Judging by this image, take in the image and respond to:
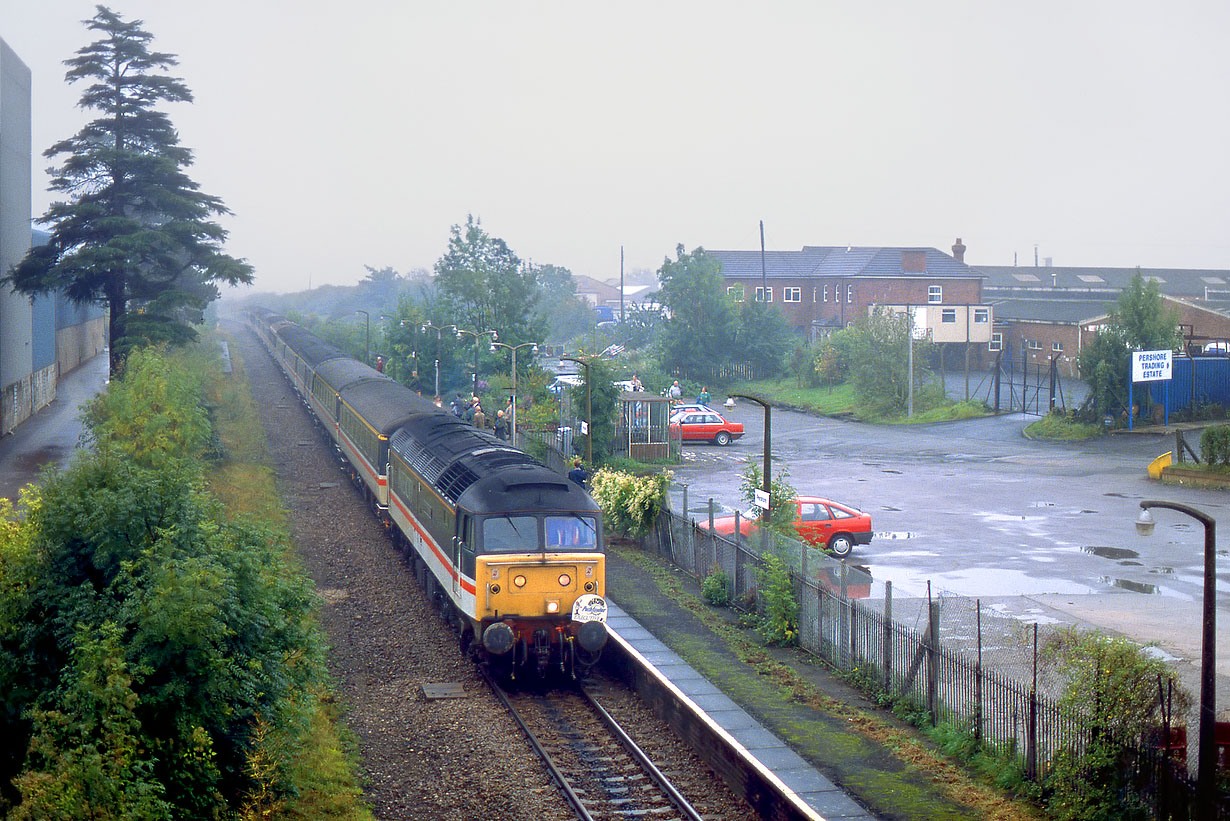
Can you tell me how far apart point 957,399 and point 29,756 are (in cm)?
5676

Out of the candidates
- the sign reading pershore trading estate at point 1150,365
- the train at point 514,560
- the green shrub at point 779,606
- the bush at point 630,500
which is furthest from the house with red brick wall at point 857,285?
the train at point 514,560

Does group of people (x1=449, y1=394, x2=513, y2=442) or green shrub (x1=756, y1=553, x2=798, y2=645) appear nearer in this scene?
green shrub (x1=756, y1=553, x2=798, y2=645)

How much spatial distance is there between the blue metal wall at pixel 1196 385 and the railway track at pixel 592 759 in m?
38.9

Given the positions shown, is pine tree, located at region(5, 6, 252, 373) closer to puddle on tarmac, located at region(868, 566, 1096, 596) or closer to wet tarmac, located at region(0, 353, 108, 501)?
wet tarmac, located at region(0, 353, 108, 501)

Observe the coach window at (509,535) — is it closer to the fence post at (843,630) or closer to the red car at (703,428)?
the fence post at (843,630)

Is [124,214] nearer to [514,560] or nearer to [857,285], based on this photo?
[514,560]

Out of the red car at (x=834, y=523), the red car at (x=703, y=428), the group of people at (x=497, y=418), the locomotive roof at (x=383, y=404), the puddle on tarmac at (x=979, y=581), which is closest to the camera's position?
the puddle on tarmac at (x=979, y=581)

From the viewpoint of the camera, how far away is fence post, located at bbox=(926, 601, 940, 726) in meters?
15.8

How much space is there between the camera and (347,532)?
99.5ft

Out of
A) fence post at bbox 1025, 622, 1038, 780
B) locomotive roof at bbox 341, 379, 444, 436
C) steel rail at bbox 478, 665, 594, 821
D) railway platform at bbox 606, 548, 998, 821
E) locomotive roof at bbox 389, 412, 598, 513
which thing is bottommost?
steel rail at bbox 478, 665, 594, 821

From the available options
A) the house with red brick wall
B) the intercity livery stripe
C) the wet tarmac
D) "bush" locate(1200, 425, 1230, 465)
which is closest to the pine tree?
the wet tarmac

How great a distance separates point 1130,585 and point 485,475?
47.0ft

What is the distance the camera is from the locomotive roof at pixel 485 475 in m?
18.2

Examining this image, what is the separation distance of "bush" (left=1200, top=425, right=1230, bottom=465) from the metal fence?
1975cm
